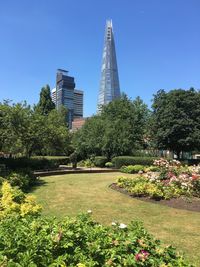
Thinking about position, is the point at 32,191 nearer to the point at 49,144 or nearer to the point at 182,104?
the point at 49,144

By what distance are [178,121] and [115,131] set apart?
7278mm

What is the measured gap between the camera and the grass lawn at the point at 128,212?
652cm

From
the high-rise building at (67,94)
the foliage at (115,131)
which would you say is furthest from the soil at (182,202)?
the high-rise building at (67,94)

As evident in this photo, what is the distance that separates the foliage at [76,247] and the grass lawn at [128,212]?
1.84 metres

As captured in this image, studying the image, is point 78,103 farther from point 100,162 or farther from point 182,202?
point 182,202

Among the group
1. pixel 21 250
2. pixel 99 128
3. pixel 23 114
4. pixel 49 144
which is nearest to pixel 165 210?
pixel 21 250

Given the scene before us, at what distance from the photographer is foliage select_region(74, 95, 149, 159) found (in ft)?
100

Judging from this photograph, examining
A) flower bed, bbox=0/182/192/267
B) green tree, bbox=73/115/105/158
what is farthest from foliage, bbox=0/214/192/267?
green tree, bbox=73/115/105/158

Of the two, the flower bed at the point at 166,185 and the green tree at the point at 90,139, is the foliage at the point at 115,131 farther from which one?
the flower bed at the point at 166,185

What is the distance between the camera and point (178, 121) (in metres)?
33.3

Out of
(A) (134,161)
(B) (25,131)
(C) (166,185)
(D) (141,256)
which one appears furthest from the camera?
(A) (134,161)

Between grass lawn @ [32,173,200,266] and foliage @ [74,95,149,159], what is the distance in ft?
57.9

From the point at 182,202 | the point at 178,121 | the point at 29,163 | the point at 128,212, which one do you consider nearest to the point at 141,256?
the point at 128,212

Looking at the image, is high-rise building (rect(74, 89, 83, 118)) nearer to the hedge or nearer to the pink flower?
the hedge
